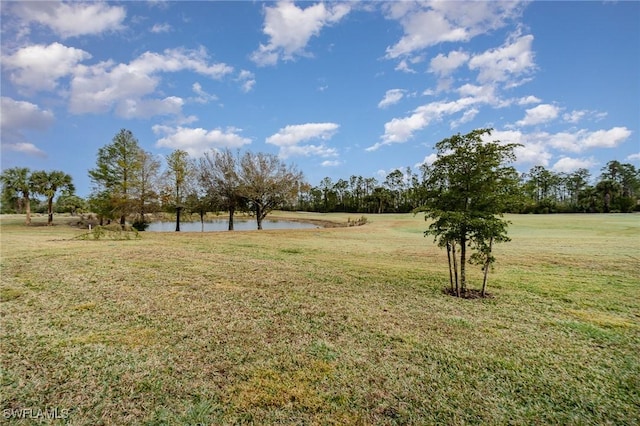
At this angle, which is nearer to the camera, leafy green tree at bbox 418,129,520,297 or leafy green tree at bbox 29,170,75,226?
leafy green tree at bbox 418,129,520,297

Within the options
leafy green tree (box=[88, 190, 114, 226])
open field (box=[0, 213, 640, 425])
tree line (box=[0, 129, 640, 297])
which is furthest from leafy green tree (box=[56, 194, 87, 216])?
open field (box=[0, 213, 640, 425])

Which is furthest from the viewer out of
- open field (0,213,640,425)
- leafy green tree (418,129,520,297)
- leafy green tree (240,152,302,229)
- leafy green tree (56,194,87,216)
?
leafy green tree (56,194,87,216)

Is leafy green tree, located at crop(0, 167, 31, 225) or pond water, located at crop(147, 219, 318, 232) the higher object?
leafy green tree, located at crop(0, 167, 31, 225)

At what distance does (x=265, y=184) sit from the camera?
27188mm

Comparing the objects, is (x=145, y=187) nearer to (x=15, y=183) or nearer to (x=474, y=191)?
(x=15, y=183)

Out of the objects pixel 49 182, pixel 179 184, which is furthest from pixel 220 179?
pixel 49 182

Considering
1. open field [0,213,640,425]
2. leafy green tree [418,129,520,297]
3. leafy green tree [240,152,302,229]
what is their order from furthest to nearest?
leafy green tree [240,152,302,229]
leafy green tree [418,129,520,297]
open field [0,213,640,425]

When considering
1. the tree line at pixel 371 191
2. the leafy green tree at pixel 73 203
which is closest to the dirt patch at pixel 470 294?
the tree line at pixel 371 191

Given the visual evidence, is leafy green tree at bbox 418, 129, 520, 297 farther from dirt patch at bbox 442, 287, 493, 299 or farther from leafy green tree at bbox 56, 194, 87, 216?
leafy green tree at bbox 56, 194, 87, 216

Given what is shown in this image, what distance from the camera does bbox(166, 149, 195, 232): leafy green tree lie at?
28125 mm

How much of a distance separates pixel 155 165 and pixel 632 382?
104 feet

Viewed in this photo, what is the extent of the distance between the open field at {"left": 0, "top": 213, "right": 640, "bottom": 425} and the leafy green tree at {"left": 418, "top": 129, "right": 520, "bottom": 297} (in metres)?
1.50

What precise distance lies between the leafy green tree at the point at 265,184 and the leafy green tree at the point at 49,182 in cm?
1925

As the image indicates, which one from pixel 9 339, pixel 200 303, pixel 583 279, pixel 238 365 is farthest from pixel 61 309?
pixel 583 279
